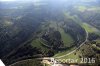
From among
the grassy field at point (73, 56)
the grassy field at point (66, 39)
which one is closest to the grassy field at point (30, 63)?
the grassy field at point (73, 56)

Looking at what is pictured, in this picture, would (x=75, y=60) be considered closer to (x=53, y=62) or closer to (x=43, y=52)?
(x=53, y=62)

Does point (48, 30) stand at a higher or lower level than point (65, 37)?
higher

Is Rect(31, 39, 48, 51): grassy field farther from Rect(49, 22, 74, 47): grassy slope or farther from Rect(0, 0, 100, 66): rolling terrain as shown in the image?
Rect(49, 22, 74, 47): grassy slope

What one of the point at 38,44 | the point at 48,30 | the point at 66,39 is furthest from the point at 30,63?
the point at 48,30

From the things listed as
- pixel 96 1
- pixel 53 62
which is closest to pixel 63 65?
pixel 53 62

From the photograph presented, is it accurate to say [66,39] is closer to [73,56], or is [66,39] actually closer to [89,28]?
[73,56]

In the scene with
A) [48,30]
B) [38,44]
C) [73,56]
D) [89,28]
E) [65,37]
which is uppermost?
[48,30]

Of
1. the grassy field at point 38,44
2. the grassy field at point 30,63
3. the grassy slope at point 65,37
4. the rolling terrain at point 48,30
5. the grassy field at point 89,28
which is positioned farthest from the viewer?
the grassy field at point 89,28

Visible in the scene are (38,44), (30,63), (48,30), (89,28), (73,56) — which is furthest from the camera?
(89,28)

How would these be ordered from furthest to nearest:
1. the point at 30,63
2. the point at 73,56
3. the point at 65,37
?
the point at 65,37 → the point at 73,56 → the point at 30,63

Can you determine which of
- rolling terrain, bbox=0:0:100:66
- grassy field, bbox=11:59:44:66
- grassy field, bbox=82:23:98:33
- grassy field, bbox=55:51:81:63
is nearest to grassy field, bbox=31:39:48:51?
rolling terrain, bbox=0:0:100:66

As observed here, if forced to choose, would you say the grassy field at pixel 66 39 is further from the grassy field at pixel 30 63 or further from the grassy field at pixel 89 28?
the grassy field at pixel 30 63
